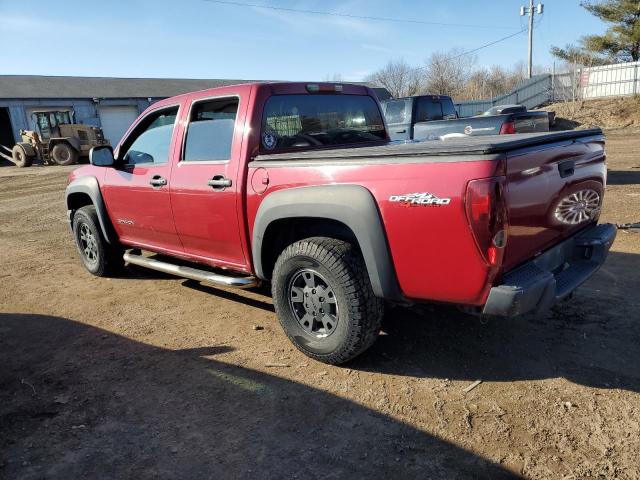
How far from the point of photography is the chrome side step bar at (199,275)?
156 inches

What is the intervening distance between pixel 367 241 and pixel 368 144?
1.77 meters

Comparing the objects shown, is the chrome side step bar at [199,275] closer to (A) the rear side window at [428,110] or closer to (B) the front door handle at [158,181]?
(B) the front door handle at [158,181]

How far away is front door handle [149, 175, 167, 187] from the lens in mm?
4426

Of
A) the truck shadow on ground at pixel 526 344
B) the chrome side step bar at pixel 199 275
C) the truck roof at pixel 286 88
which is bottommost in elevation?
the truck shadow on ground at pixel 526 344

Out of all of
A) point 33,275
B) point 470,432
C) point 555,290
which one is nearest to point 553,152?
point 555,290

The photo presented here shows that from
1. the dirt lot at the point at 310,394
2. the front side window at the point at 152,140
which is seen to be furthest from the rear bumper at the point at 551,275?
the front side window at the point at 152,140

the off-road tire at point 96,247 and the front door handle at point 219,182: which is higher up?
the front door handle at point 219,182

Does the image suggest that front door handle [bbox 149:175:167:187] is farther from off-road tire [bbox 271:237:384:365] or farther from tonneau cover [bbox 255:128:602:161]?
off-road tire [bbox 271:237:384:365]

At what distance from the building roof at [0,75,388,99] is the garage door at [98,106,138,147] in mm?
993

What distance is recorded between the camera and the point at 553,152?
3014 millimetres

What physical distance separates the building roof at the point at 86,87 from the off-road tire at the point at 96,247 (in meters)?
28.0

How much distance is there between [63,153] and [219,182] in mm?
25697

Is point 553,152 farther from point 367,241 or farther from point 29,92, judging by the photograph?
point 29,92

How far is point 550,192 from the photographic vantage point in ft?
9.87
